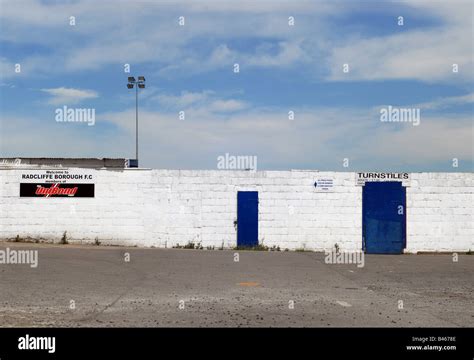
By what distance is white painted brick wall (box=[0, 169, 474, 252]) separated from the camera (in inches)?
916

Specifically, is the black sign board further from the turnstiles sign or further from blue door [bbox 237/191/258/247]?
the turnstiles sign

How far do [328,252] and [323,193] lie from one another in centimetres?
231

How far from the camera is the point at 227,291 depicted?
12.7m

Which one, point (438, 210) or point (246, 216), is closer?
point (246, 216)

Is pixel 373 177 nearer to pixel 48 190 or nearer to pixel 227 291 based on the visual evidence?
pixel 227 291

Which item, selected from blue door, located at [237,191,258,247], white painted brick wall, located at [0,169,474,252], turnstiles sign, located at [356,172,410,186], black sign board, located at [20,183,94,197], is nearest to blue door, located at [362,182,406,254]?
turnstiles sign, located at [356,172,410,186]

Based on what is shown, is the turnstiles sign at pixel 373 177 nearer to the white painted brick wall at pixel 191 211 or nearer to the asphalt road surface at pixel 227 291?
the white painted brick wall at pixel 191 211

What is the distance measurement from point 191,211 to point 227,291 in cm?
1075

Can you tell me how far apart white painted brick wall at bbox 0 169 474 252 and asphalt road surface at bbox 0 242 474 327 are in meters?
2.96

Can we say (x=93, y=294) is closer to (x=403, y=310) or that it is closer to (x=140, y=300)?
(x=140, y=300)

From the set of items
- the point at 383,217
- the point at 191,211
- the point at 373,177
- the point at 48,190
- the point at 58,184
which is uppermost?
the point at 373,177

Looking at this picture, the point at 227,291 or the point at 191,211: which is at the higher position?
the point at 191,211

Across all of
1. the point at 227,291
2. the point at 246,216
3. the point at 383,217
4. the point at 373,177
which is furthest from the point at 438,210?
the point at 227,291

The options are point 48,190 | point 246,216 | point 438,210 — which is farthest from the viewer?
point 438,210
